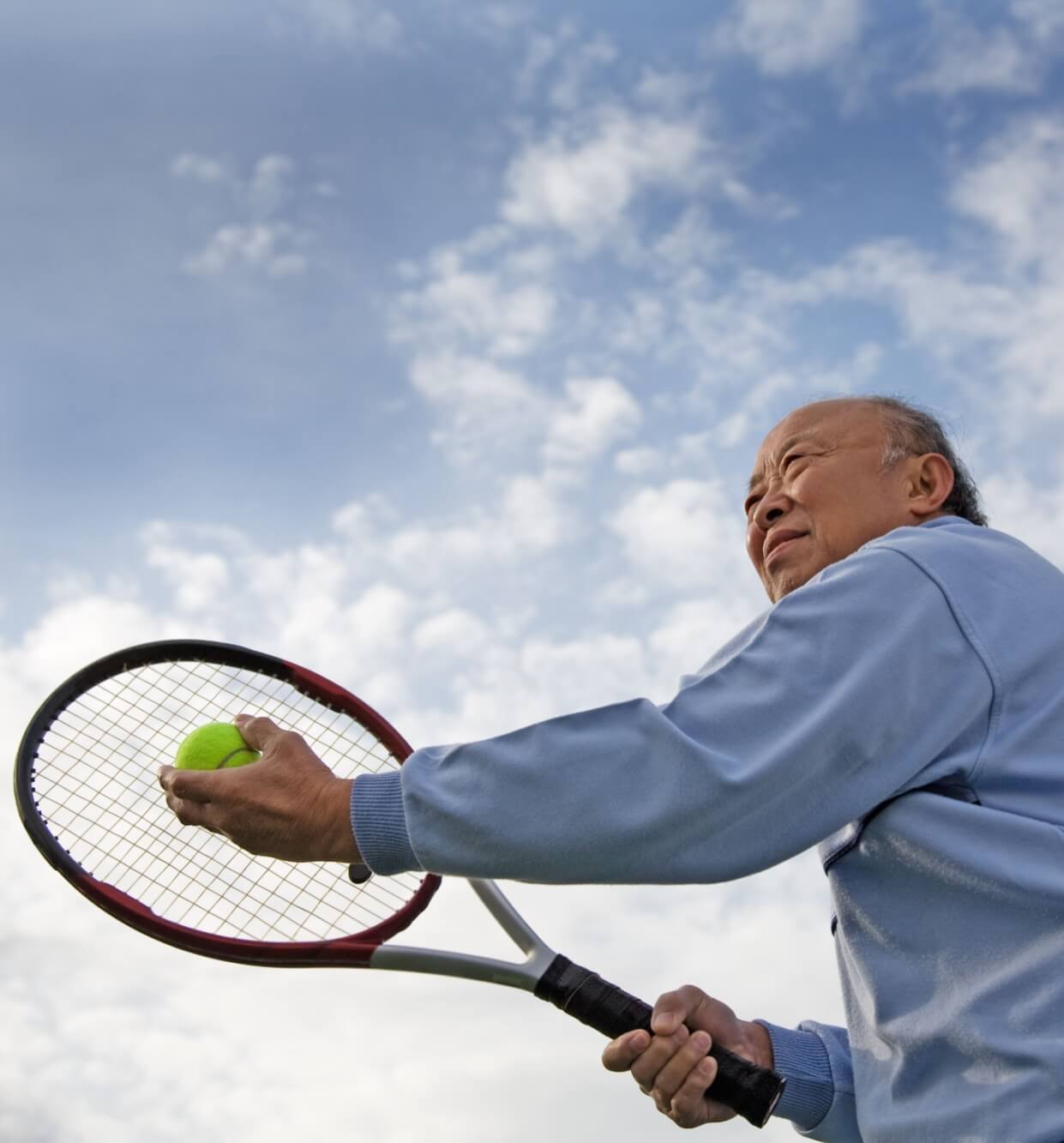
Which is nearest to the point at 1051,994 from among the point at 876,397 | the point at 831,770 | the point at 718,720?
the point at 831,770

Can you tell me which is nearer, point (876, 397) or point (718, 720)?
point (718, 720)

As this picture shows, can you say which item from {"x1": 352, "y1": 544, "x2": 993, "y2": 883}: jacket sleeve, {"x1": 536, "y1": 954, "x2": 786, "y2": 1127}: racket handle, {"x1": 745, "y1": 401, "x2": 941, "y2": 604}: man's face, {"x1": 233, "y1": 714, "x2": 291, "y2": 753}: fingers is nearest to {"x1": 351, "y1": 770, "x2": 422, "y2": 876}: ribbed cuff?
{"x1": 352, "y1": 544, "x2": 993, "y2": 883}: jacket sleeve

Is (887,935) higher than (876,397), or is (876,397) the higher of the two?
(876,397)

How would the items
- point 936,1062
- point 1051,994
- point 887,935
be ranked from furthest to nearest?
point 887,935 < point 936,1062 < point 1051,994

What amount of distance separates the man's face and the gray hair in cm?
3

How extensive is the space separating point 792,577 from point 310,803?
5.91 ft

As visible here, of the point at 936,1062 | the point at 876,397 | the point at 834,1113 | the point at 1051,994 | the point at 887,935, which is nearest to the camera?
the point at 1051,994

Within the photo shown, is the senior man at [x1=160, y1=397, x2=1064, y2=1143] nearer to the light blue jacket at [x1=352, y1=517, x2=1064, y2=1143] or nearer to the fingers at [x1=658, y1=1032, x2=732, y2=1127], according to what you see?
the light blue jacket at [x1=352, y1=517, x2=1064, y2=1143]

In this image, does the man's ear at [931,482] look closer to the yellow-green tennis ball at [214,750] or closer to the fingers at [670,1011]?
the fingers at [670,1011]

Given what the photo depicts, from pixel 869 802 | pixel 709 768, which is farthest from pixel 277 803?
pixel 869 802

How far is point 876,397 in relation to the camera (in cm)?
485

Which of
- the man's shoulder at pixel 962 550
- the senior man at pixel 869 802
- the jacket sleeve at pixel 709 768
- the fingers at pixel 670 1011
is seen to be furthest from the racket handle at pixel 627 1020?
the man's shoulder at pixel 962 550

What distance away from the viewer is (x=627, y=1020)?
4270mm

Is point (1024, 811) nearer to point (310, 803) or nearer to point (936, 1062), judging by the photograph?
point (936, 1062)
